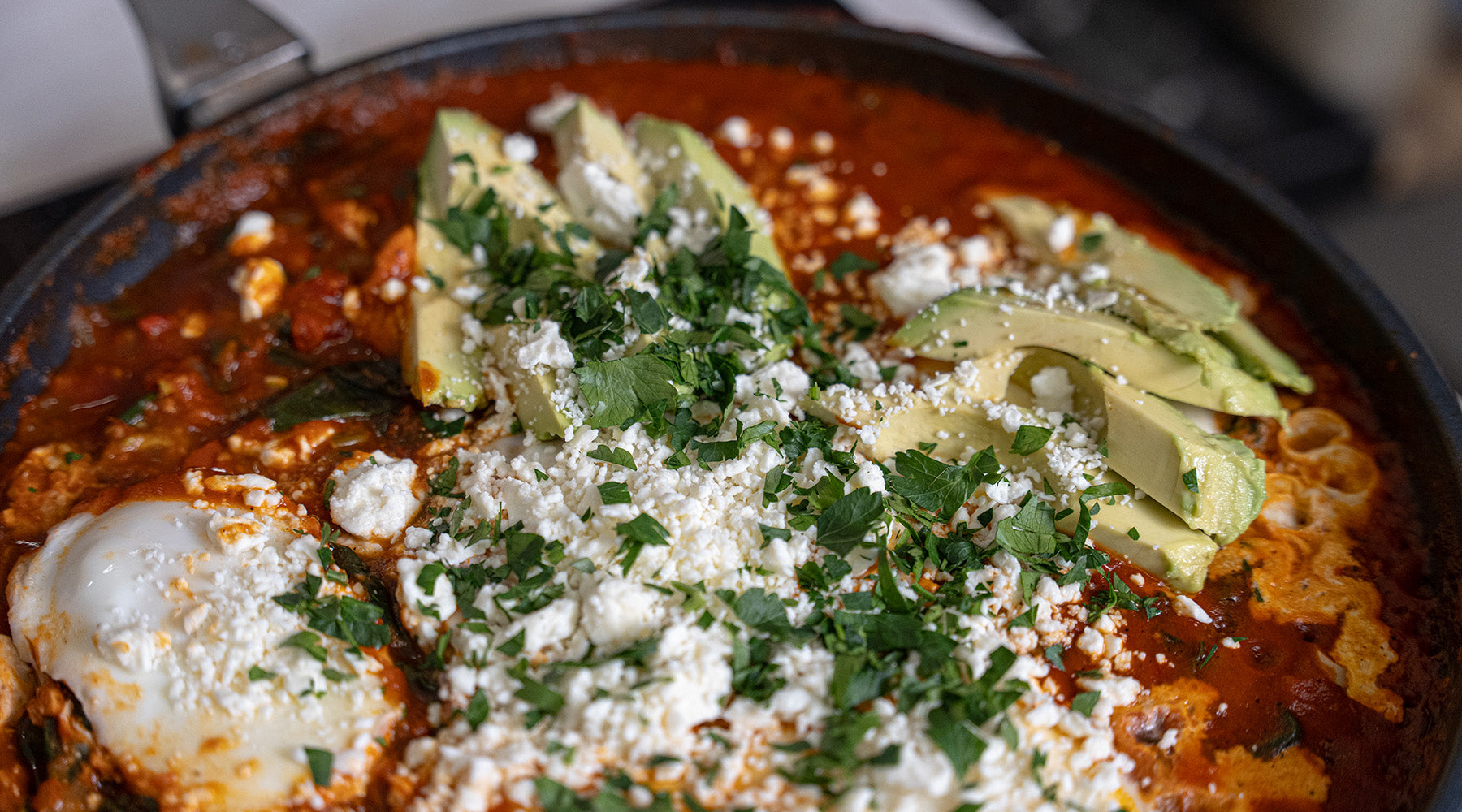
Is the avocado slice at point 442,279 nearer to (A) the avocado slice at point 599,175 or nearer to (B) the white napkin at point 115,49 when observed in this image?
(A) the avocado slice at point 599,175

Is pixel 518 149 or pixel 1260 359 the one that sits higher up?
pixel 1260 359

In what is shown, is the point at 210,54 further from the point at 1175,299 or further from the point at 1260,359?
the point at 1260,359

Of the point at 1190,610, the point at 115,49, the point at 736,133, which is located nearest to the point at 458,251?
the point at 736,133

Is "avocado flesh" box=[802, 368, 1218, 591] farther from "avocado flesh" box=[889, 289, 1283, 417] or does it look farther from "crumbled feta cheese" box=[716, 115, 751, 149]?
"crumbled feta cheese" box=[716, 115, 751, 149]

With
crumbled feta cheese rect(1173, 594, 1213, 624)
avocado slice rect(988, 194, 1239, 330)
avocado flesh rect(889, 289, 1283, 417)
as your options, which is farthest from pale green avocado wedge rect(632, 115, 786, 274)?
crumbled feta cheese rect(1173, 594, 1213, 624)

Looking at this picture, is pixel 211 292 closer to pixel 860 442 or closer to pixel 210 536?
pixel 210 536

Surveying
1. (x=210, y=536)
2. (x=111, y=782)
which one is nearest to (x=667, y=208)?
(x=210, y=536)
